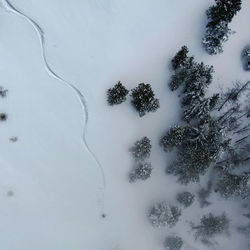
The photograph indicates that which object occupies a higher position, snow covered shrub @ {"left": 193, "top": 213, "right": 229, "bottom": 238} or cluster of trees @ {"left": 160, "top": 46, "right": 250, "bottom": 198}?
cluster of trees @ {"left": 160, "top": 46, "right": 250, "bottom": 198}

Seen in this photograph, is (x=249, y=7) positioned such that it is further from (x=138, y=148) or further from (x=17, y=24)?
(x=17, y=24)

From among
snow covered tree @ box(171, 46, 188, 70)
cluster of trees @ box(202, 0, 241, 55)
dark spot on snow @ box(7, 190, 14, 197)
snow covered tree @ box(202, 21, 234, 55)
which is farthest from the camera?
snow covered tree @ box(202, 21, 234, 55)

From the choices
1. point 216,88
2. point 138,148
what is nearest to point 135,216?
point 138,148

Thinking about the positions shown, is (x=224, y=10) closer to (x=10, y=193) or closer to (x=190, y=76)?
(x=190, y=76)

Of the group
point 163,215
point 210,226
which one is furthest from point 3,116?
point 210,226

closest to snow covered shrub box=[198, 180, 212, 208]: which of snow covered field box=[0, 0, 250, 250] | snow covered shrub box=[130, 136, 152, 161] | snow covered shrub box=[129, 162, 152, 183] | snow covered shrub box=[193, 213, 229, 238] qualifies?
snow covered field box=[0, 0, 250, 250]

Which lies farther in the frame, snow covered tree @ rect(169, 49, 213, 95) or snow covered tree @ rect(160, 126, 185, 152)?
snow covered tree @ rect(169, 49, 213, 95)

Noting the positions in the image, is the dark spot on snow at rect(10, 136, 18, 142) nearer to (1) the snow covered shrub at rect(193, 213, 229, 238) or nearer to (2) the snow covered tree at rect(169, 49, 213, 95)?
(2) the snow covered tree at rect(169, 49, 213, 95)
